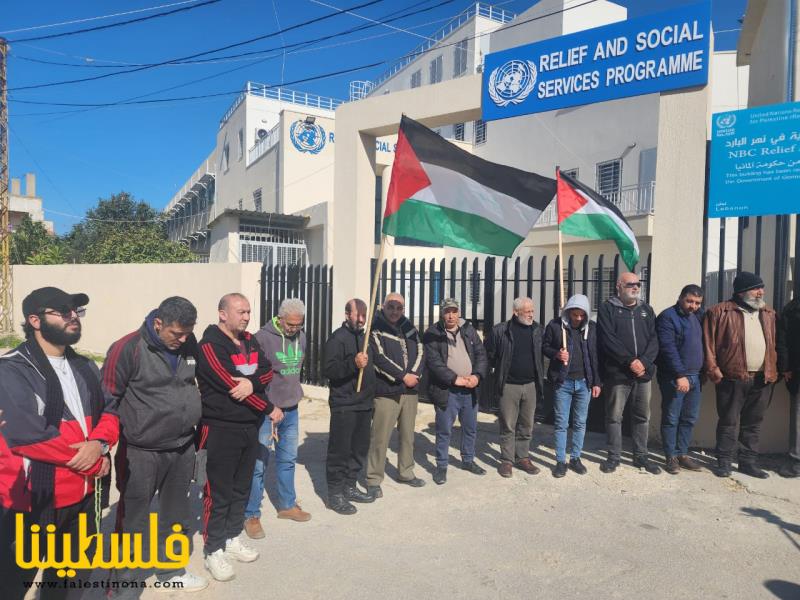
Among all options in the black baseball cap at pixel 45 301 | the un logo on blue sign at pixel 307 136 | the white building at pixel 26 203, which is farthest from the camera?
the white building at pixel 26 203

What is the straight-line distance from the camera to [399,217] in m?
4.93

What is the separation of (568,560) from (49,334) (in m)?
3.39

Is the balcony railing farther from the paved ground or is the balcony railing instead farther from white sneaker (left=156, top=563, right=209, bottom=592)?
white sneaker (left=156, top=563, right=209, bottom=592)

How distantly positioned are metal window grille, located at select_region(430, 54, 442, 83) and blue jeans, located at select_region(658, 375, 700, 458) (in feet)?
96.9

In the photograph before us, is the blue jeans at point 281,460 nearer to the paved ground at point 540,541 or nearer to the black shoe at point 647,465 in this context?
the paved ground at point 540,541

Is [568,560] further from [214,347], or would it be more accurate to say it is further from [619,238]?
[619,238]

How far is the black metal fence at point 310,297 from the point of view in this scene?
9031mm

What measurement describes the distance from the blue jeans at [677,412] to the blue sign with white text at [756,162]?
2039 mm

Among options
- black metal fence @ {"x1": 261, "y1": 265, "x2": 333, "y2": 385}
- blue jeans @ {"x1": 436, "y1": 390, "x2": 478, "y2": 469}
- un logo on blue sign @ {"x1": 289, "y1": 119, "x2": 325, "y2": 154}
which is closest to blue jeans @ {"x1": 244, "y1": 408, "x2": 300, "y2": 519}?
blue jeans @ {"x1": 436, "y1": 390, "x2": 478, "y2": 469}

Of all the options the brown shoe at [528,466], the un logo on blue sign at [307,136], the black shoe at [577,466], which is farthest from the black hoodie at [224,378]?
the un logo on blue sign at [307,136]

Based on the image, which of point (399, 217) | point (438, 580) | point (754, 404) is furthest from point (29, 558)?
point (754, 404)

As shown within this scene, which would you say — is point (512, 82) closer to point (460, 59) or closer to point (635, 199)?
point (635, 199)

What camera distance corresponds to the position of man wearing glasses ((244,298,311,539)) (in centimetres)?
412

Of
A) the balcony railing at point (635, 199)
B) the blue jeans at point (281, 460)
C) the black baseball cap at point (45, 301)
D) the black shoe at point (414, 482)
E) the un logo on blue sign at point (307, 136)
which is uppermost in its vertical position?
the un logo on blue sign at point (307, 136)
